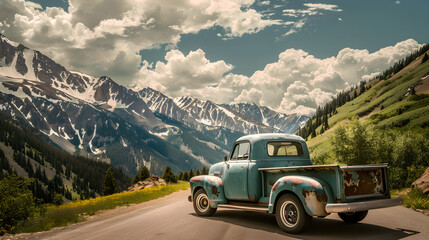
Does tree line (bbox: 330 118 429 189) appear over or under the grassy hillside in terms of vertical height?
under

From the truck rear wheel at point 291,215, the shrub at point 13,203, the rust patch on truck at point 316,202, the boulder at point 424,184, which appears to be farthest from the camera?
the boulder at point 424,184

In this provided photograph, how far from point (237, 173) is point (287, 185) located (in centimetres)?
Result: 242

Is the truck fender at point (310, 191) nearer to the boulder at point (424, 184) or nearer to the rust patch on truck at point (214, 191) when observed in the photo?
the rust patch on truck at point (214, 191)

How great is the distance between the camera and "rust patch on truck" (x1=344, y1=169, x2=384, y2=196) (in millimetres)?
7855

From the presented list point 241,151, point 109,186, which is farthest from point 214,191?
point 109,186

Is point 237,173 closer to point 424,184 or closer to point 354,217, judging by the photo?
point 354,217

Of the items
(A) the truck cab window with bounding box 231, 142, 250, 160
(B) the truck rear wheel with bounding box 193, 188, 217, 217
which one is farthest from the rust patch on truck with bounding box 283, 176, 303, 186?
(B) the truck rear wheel with bounding box 193, 188, 217, 217

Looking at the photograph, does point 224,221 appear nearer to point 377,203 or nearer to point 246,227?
point 246,227

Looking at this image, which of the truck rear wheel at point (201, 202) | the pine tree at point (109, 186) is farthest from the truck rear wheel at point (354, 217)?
the pine tree at point (109, 186)

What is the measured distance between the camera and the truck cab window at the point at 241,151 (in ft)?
35.0

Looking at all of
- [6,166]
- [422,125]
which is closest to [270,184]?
[422,125]

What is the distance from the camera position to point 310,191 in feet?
25.2

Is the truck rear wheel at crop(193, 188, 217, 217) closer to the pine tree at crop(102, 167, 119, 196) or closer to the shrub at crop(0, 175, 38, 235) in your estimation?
the shrub at crop(0, 175, 38, 235)

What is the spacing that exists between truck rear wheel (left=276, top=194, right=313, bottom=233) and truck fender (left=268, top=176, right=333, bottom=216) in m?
0.21
